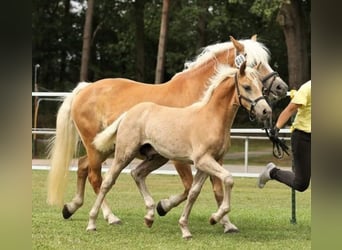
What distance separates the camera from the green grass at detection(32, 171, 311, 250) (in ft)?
17.6

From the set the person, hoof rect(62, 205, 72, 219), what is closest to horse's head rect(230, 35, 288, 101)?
the person

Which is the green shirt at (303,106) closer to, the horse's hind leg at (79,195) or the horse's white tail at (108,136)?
the horse's white tail at (108,136)

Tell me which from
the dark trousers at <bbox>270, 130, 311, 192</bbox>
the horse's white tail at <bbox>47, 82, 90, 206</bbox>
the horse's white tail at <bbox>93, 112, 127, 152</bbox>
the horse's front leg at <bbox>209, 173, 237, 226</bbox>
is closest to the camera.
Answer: the horse's front leg at <bbox>209, 173, 237, 226</bbox>

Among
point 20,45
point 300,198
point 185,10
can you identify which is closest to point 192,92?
point 300,198

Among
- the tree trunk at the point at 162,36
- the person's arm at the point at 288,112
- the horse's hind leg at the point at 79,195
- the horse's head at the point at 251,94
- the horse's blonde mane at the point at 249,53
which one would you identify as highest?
the tree trunk at the point at 162,36

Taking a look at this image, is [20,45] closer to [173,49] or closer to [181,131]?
[181,131]

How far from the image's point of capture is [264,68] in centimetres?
622

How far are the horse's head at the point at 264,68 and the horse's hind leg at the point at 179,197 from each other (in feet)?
3.91

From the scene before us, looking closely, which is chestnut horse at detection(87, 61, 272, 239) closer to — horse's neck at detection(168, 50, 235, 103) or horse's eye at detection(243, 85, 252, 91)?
horse's eye at detection(243, 85, 252, 91)

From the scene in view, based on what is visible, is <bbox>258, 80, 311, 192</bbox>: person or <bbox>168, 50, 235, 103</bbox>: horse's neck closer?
<bbox>258, 80, 311, 192</bbox>: person

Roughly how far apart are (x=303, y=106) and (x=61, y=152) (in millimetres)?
2953

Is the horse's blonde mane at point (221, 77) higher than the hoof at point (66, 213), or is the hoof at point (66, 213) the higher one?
the horse's blonde mane at point (221, 77)

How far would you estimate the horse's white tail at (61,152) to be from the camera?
7086mm

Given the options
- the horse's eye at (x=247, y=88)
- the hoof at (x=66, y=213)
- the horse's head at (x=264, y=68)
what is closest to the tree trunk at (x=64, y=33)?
the hoof at (x=66, y=213)
